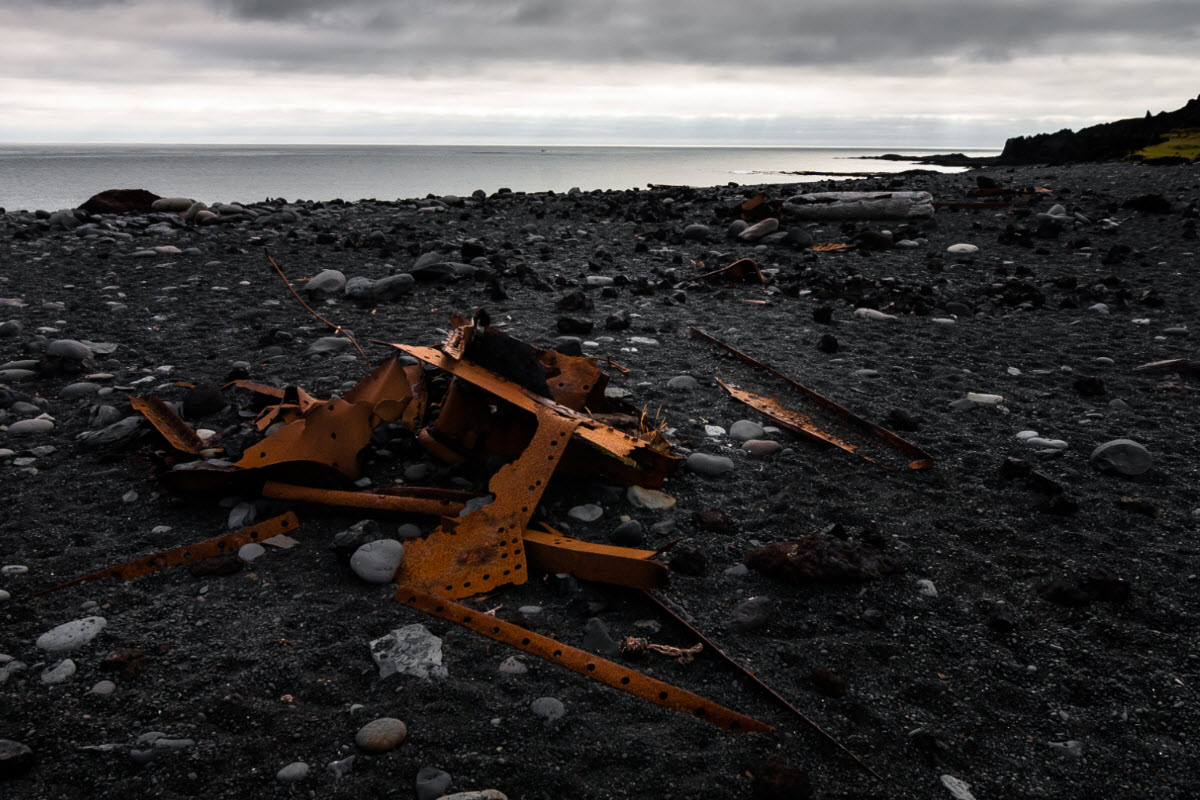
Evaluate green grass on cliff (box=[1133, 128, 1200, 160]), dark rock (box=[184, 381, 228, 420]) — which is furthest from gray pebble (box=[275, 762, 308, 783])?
green grass on cliff (box=[1133, 128, 1200, 160])

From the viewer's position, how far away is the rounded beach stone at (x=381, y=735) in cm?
160

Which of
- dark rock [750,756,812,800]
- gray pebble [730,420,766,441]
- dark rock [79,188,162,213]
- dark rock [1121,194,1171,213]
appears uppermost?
dark rock [79,188,162,213]

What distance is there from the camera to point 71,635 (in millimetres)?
1929

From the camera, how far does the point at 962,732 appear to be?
170 centimetres

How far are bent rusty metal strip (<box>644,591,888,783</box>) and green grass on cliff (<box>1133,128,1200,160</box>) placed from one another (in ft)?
71.0

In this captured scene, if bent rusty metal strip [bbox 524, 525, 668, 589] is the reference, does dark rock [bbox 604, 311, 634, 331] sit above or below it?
above

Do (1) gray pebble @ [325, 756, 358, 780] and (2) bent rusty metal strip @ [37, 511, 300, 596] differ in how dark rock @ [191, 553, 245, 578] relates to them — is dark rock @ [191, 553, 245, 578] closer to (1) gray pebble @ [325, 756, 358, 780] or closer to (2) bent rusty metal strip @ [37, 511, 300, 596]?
(2) bent rusty metal strip @ [37, 511, 300, 596]

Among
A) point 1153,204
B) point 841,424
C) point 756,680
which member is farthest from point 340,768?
point 1153,204

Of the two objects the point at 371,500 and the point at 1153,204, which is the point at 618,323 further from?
the point at 1153,204

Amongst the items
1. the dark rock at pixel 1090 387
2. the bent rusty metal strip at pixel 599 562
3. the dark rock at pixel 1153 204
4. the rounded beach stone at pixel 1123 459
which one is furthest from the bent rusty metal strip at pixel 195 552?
the dark rock at pixel 1153 204

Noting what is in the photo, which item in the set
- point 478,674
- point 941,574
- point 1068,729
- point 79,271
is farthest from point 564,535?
point 79,271

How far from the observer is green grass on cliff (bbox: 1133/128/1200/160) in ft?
62.0

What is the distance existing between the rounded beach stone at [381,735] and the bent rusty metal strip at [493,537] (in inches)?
21.7

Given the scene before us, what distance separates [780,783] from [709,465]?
1596 mm
